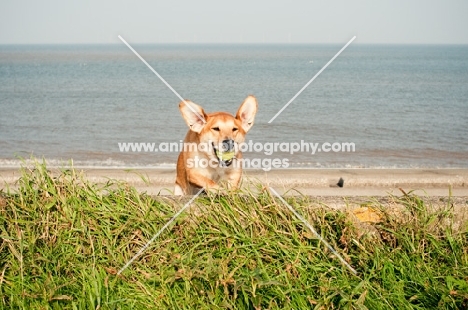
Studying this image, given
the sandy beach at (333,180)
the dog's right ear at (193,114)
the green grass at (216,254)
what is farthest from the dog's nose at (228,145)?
the sandy beach at (333,180)

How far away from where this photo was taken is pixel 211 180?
527 cm

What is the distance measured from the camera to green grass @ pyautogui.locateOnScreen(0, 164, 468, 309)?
3568 millimetres

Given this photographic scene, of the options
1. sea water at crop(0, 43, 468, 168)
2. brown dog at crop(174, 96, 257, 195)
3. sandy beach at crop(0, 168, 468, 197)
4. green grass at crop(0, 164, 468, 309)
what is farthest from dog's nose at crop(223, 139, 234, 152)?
sandy beach at crop(0, 168, 468, 197)

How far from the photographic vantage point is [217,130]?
17.0 feet

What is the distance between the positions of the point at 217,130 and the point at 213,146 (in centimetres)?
16

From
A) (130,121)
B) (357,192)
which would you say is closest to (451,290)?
(357,192)

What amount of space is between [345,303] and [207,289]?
2.96 feet

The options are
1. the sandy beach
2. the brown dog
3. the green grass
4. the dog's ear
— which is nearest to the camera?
the green grass

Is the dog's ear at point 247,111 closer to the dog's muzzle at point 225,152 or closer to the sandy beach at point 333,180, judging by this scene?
the dog's muzzle at point 225,152

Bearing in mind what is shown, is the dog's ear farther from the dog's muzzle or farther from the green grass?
the green grass

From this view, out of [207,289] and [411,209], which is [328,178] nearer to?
[411,209]

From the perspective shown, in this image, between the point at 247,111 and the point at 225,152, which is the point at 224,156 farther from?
the point at 247,111

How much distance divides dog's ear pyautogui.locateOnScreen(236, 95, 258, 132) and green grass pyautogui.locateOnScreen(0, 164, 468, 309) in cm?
125

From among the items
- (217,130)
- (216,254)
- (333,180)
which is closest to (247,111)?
(217,130)
